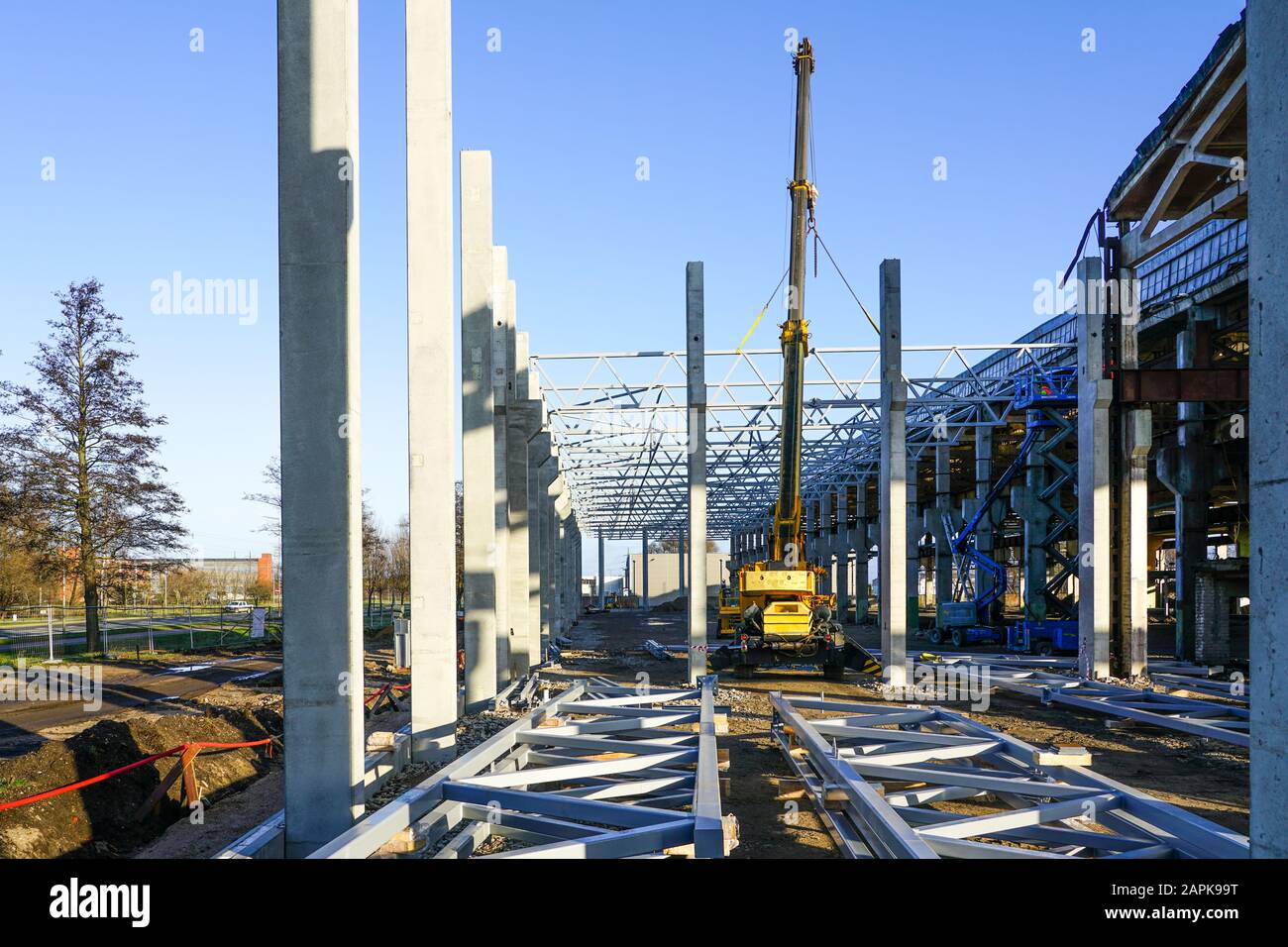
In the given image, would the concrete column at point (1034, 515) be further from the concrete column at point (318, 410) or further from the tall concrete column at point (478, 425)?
the concrete column at point (318, 410)

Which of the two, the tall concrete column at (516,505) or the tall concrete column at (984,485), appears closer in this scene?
the tall concrete column at (516,505)

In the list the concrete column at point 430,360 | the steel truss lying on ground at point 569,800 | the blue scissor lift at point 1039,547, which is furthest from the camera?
the blue scissor lift at point 1039,547

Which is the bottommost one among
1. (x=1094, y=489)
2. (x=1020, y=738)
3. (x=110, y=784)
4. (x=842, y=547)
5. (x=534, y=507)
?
(x=1020, y=738)

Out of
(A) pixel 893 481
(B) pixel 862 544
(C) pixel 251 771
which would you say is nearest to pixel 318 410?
(C) pixel 251 771

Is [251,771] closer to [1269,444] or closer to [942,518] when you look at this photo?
[1269,444]

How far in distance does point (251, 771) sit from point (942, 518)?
31670 millimetres

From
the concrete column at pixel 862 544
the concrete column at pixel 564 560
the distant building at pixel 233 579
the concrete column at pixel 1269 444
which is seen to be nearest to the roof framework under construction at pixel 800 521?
the concrete column at pixel 1269 444

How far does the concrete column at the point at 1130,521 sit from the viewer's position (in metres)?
20.9

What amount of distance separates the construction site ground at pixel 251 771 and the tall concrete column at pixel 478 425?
1252 mm

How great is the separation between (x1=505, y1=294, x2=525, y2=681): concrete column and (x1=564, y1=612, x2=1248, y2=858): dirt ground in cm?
258

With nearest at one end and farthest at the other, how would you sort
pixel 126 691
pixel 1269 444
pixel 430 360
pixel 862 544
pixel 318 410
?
pixel 1269 444, pixel 318 410, pixel 430 360, pixel 126 691, pixel 862 544

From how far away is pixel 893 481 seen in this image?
2206 cm

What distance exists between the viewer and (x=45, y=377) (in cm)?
2828

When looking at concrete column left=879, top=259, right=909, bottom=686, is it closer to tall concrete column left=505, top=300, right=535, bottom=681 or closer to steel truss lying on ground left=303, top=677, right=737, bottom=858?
tall concrete column left=505, top=300, right=535, bottom=681
